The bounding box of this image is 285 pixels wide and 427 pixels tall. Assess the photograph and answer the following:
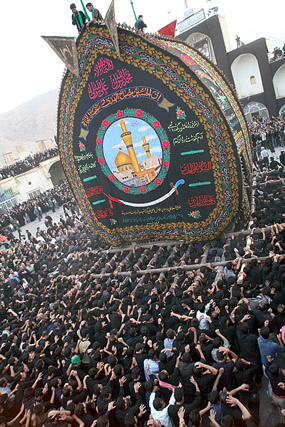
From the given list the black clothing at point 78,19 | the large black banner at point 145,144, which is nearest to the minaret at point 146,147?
the large black banner at point 145,144

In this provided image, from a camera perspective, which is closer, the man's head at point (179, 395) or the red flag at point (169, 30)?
the man's head at point (179, 395)

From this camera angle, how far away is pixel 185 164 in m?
8.67

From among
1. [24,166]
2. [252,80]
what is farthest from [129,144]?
[24,166]

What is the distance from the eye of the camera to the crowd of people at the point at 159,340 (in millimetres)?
4066

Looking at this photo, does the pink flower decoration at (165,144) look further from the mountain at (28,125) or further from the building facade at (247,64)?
the mountain at (28,125)

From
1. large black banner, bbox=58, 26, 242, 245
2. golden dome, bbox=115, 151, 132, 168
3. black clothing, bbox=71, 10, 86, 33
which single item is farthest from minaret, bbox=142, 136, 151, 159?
black clothing, bbox=71, 10, 86, 33

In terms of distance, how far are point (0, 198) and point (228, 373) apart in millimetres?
26520

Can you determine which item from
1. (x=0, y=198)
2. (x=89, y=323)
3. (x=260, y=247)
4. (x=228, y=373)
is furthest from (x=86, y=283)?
(x=0, y=198)

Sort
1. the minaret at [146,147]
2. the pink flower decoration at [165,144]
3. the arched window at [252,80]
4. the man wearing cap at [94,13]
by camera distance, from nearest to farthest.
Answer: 1. the man wearing cap at [94,13]
2. the pink flower decoration at [165,144]
3. the minaret at [146,147]
4. the arched window at [252,80]

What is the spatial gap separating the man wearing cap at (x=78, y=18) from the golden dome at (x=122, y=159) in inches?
145

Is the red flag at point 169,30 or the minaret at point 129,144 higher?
the red flag at point 169,30

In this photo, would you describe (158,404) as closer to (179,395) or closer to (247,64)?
(179,395)

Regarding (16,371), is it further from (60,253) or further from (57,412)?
(60,253)

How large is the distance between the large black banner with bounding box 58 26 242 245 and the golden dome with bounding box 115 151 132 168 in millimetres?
32
